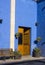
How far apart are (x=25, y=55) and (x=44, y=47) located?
6.27 feet

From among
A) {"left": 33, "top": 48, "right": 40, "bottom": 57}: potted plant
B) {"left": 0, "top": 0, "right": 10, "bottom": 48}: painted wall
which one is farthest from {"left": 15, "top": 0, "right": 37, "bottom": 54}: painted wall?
{"left": 33, "top": 48, "right": 40, "bottom": 57}: potted plant

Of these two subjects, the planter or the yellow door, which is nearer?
the planter

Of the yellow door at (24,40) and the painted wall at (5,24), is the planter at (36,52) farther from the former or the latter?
the painted wall at (5,24)

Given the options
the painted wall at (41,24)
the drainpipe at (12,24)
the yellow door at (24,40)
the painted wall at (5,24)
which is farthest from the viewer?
the painted wall at (41,24)

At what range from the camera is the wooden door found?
702 inches

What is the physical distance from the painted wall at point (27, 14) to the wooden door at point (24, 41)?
1.43 ft

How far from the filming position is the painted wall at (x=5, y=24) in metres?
15.9

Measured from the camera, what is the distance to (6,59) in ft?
49.0

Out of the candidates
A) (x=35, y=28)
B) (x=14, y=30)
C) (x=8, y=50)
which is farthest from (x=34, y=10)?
(x=8, y=50)

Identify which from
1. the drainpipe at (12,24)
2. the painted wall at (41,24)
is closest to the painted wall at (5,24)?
the drainpipe at (12,24)

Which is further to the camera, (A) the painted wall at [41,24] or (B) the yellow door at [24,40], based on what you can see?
(A) the painted wall at [41,24]

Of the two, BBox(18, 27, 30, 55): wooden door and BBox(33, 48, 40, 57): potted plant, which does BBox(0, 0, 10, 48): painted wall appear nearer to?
BBox(18, 27, 30, 55): wooden door

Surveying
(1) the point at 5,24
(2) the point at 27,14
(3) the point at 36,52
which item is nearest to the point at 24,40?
(3) the point at 36,52

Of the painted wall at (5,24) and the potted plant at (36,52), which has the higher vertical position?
the painted wall at (5,24)
